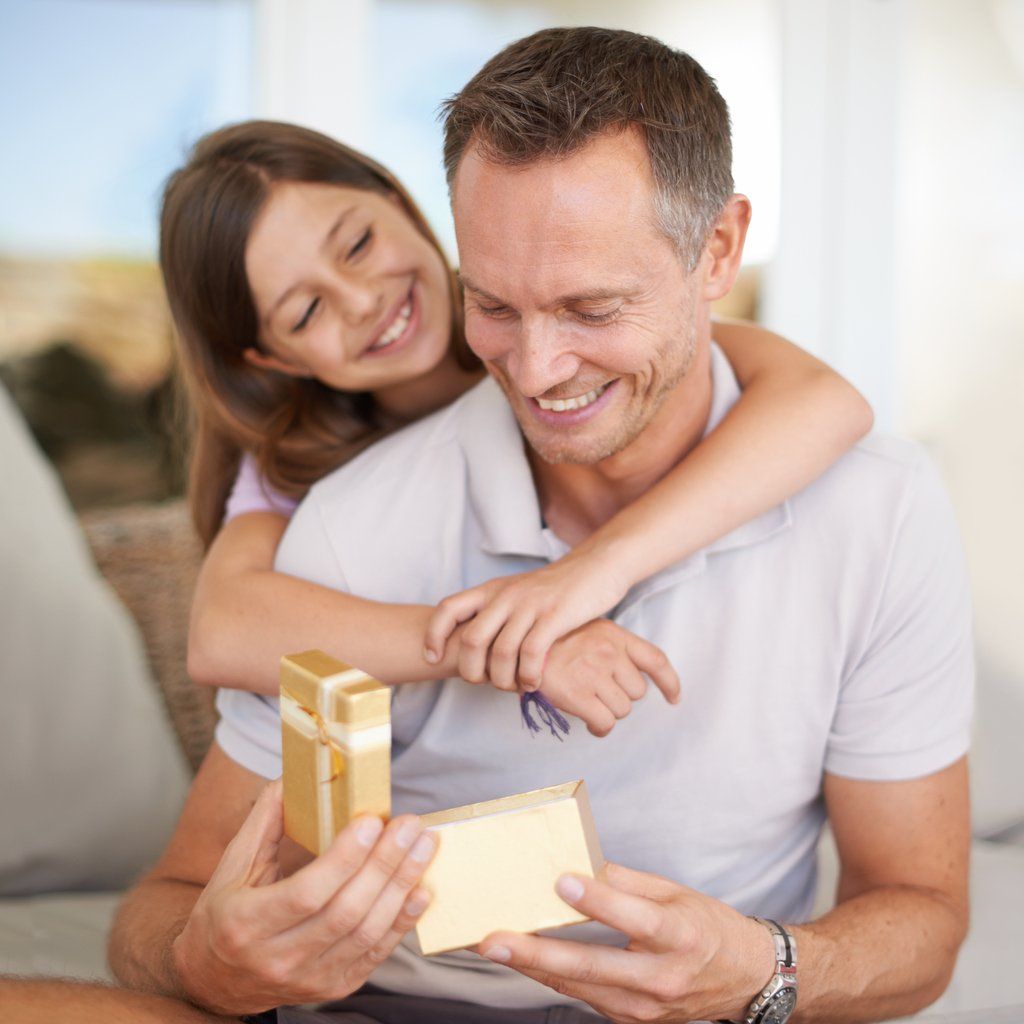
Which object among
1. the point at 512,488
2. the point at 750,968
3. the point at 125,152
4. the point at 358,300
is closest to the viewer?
the point at 750,968

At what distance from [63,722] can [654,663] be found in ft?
4.22

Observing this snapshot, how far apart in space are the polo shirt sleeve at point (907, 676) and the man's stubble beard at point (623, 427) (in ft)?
1.05

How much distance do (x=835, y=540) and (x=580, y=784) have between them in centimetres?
57

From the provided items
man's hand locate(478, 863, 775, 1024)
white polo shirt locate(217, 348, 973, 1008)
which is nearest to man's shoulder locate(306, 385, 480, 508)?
white polo shirt locate(217, 348, 973, 1008)

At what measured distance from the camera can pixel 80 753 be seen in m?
2.06

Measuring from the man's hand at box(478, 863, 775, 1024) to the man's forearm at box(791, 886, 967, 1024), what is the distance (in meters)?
0.12

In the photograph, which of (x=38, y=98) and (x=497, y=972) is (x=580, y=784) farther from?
(x=38, y=98)

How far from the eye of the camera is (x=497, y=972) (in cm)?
137

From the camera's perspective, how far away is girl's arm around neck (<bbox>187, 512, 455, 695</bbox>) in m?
1.30

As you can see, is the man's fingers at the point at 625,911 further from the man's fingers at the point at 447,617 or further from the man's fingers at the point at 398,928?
the man's fingers at the point at 447,617

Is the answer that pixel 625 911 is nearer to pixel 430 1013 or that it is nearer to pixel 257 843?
pixel 257 843

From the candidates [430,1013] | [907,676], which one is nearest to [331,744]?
[430,1013]

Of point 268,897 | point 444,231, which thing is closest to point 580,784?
point 268,897

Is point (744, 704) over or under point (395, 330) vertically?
under
